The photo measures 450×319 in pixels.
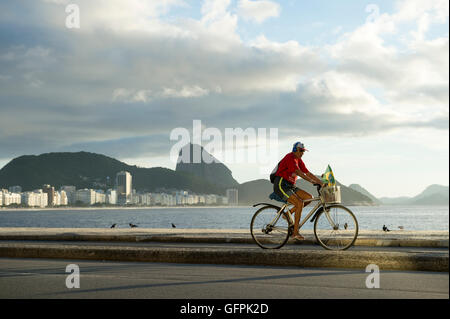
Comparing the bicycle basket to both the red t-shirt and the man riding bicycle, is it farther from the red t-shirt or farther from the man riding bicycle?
the red t-shirt

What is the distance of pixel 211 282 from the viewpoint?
6555 millimetres

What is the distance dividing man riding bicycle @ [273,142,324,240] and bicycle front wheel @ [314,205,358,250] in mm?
476

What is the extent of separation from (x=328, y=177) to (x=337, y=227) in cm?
102

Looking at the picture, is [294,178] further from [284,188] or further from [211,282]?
[211,282]

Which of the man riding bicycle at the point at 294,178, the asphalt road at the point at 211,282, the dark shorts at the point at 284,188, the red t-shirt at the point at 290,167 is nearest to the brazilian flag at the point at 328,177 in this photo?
the man riding bicycle at the point at 294,178

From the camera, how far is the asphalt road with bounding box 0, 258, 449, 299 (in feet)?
18.8

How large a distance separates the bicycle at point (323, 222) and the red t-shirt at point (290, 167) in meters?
0.45

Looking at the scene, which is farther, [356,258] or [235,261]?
[235,261]

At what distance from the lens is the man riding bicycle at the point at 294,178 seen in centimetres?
943

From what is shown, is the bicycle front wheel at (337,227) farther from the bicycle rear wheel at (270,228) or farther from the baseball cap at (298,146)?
the baseball cap at (298,146)
